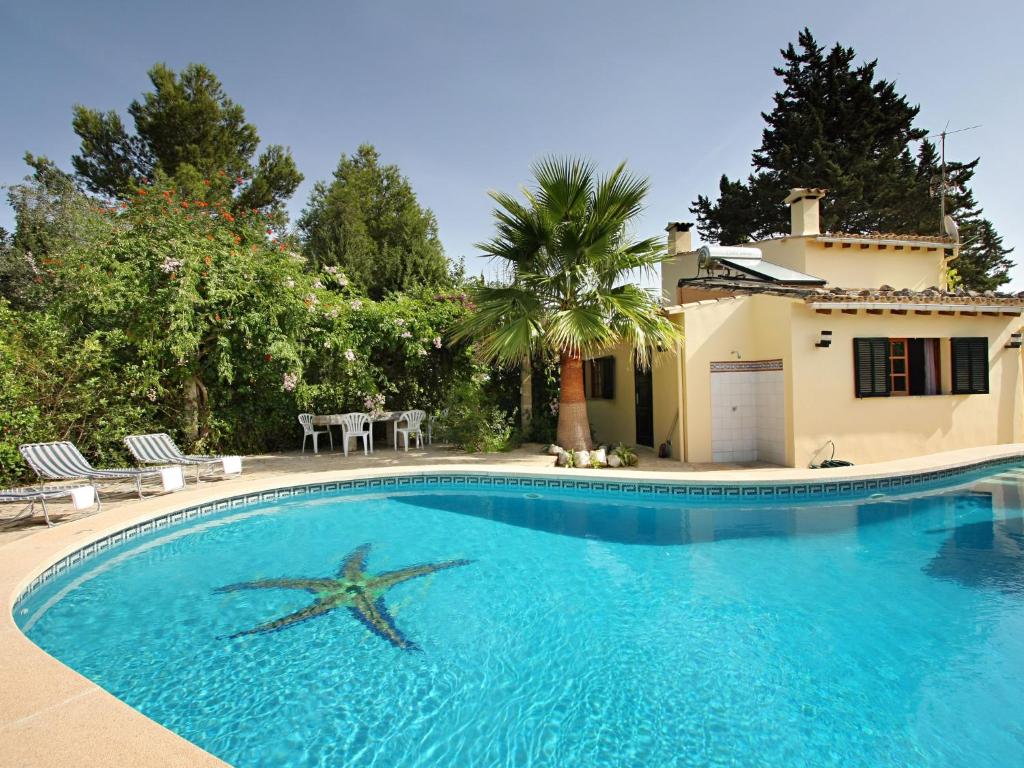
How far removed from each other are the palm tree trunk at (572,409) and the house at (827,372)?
1.68 m

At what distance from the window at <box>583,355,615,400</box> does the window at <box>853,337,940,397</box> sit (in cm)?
554

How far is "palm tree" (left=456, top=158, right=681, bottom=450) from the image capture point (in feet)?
34.0

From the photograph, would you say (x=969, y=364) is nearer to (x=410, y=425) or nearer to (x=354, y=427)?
(x=410, y=425)

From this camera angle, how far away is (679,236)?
15.4 metres

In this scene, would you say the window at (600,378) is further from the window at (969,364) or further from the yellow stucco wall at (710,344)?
the window at (969,364)

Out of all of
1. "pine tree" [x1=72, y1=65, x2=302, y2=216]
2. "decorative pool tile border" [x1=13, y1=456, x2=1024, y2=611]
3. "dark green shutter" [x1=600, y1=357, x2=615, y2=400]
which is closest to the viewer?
"decorative pool tile border" [x1=13, y1=456, x2=1024, y2=611]

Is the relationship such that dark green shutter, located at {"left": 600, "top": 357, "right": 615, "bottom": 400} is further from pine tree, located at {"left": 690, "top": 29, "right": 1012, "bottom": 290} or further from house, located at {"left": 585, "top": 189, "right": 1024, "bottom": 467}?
pine tree, located at {"left": 690, "top": 29, "right": 1012, "bottom": 290}

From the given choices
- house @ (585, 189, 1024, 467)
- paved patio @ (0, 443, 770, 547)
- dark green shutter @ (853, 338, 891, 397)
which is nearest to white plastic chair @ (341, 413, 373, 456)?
paved patio @ (0, 443, 770, 547)

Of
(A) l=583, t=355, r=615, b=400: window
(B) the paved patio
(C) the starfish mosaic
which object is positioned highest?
(A) l=583, t=355, r=615, b=400: window

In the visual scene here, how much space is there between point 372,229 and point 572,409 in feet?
66.5

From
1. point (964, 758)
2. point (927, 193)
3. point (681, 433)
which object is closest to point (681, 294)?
point (681, 433)

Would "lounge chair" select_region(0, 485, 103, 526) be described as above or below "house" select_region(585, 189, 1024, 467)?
below

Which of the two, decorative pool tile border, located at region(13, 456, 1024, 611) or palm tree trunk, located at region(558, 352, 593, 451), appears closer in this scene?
decorative pool tile border, located at region(13, 456, 1024, 611)

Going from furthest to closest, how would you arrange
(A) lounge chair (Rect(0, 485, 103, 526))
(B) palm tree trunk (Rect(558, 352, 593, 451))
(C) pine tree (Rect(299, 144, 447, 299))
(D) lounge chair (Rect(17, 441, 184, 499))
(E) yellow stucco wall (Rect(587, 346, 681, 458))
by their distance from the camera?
(C) pine tree (Rect(299, 144, 447, 299))
(B) palm tree trunk (Rect(558, 352, 593, 451))
(E) yellow stucco wall (Rect(587, 346, 681, 458))
(D) lounge chair (Rect(17, 441, 184, 499))
(A) lounge chair (Rect(0, 485, 103, 526))
